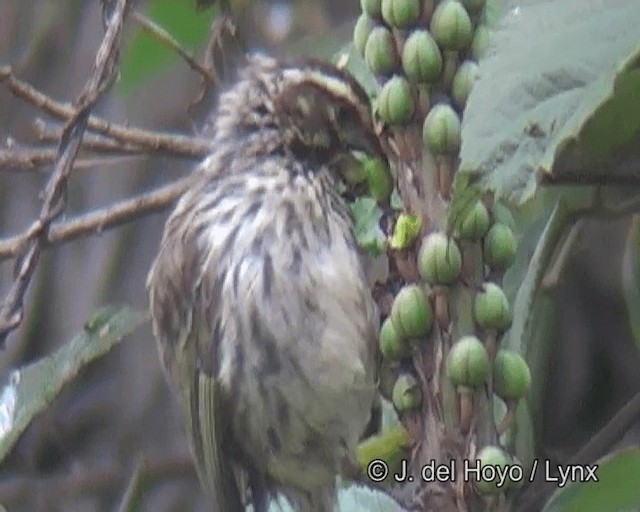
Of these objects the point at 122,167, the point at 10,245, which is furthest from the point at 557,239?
the point at 122,167

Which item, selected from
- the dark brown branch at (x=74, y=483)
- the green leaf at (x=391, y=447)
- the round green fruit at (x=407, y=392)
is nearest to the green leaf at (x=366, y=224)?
the green leaf at (x=391, y=447)

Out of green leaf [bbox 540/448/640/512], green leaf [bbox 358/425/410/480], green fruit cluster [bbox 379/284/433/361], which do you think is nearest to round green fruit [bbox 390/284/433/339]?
green fruit cluster [bbox 379/284/433/361]

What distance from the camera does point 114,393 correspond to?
333cm

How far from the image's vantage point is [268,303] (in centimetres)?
171

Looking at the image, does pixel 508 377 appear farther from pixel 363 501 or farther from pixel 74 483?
pixel 74 483

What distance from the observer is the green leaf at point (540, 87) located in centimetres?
109

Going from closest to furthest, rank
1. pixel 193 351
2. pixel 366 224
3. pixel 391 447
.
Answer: pixel 391 447 < pixel 366 224 < pixel 193 351

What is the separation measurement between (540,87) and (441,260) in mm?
162

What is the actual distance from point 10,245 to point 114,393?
1641mm

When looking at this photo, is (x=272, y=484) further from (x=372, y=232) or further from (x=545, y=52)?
(x=545, y=52)

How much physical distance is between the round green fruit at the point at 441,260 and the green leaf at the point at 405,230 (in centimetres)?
2

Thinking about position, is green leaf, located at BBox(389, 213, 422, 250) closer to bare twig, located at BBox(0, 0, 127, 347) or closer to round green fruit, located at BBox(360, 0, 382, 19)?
round green fruit, located at BBox(360, 0, 382, 19)

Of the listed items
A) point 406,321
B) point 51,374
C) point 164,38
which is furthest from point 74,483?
point 406,321

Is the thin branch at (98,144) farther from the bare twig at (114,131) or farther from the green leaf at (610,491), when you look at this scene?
the green leaf at (610,491)
